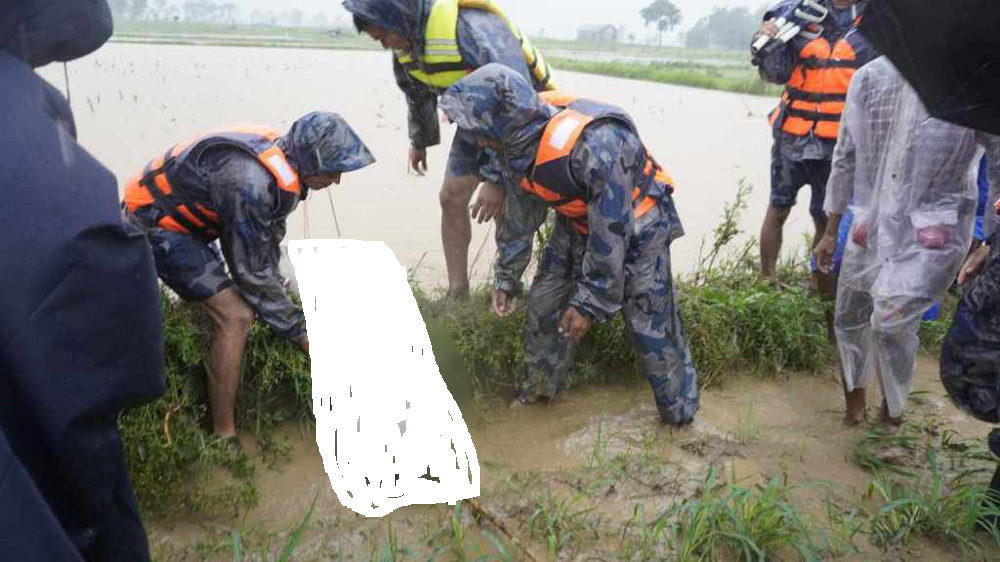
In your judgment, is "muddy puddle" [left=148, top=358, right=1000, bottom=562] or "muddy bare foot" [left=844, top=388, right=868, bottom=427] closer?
"muddy puddle" [left=148, top=358, right=1000, bottom=562]

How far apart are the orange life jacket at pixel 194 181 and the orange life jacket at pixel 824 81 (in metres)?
2.66

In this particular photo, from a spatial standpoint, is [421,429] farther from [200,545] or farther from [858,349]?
[858,349]

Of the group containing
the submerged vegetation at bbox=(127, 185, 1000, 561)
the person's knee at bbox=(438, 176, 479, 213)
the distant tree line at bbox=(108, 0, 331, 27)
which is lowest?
the submerged vegetation at bbox=(127, 185, 1000, 561)

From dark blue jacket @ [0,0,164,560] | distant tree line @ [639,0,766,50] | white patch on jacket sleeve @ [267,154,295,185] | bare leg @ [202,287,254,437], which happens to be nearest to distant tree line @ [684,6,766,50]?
distant tree line @ [639,0,766,50]

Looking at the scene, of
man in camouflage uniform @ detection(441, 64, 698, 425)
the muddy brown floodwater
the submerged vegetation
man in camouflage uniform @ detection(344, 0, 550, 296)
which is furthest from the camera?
man in camouflage uniform @ detection(344, 0, 550, 296)

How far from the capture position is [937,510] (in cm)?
265

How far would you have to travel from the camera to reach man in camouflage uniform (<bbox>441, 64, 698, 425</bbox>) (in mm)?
2828

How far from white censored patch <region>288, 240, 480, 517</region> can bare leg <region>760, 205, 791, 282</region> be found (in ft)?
7.00

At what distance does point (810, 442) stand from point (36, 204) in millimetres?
3135

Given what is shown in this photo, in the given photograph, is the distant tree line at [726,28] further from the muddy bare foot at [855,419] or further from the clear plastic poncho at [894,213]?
the clear plastic poncho at [894,213]

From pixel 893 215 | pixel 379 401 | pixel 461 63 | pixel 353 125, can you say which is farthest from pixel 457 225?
pixel 353 125

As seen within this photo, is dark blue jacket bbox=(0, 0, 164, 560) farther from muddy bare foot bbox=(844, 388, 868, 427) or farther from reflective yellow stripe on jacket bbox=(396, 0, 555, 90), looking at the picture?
muddy bare foot bbox=(844, 388, 868, 427)

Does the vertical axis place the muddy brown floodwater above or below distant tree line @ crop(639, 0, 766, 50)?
above

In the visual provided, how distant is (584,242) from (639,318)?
0.37 meters
